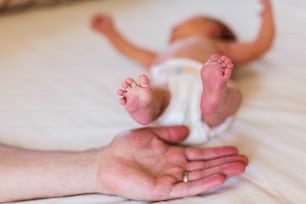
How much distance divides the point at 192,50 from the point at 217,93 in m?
0.30

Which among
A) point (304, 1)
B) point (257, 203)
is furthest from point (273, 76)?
point (257, 203)

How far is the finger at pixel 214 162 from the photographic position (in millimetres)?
765

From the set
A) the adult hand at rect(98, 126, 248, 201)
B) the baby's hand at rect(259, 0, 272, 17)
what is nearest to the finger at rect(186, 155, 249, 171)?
the adult hand at rect(98, 126, 248, 201)

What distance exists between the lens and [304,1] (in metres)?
1.23

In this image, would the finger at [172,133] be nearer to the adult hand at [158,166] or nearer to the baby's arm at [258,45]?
the adult hand at [158,166]

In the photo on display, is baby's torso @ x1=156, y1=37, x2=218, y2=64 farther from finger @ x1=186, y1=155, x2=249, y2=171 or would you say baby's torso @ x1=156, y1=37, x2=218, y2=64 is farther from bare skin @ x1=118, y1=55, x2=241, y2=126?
finger @ x1=186, y1=155, x2=249, y2=171

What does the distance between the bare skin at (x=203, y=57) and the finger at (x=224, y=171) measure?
0.12 meters

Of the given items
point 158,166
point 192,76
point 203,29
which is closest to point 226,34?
point 203,29

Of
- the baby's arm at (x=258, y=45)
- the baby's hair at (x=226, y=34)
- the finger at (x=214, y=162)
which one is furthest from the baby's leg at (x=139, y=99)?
the baby's hair at (x=226, y=34)

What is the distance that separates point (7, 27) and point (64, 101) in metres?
0.50

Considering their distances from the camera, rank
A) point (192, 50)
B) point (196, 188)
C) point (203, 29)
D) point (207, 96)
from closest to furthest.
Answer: point (196, 188) → point (207, 96) → point (192, 50) → point (203, 29)

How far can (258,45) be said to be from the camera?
3.71 feet

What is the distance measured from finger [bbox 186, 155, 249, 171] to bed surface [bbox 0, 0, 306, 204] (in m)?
0.02

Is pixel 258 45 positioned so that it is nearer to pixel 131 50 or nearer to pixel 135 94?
pixel 131 50
